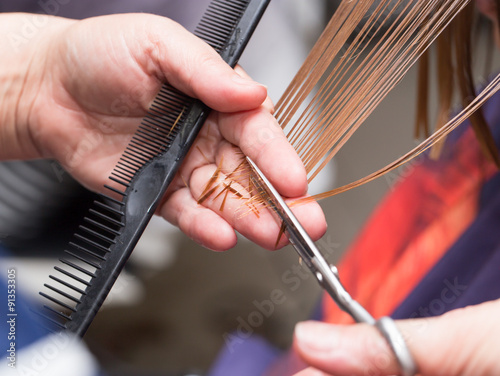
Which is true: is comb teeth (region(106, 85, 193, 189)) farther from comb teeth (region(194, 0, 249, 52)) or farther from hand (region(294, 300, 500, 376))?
hand (region(294, 300, 500, 376))

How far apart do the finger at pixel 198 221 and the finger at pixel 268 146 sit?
98 mm

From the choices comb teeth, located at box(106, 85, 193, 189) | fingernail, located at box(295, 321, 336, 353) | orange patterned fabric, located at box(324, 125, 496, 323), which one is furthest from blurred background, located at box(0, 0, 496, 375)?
fingernail, located at box(295, 321, 336, 353)

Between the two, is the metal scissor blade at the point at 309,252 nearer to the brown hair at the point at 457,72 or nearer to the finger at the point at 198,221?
the finger at the point at 198,221

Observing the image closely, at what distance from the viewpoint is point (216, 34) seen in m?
0.58

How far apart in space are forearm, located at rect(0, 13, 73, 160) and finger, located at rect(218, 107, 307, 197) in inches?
13.8

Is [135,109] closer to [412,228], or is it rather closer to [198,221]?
[198,221]

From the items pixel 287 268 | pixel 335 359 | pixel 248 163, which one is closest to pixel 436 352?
pixel 335 359

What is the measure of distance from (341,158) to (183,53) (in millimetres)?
510

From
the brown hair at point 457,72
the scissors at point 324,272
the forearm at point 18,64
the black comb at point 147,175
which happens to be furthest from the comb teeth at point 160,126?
the brown hair at point 457,72

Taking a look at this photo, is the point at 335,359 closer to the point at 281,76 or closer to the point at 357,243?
the point at 357,243

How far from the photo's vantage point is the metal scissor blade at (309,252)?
367 millimetres

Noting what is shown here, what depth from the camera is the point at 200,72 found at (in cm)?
51

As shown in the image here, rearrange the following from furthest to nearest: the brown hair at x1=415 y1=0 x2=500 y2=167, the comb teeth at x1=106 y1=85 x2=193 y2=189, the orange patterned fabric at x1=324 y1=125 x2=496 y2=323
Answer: the orange patterned fabric at x1=324 y1=125 x2=496 y2=323 → the brown hair at x1=415 y1=0 x2=500 y2=167 → the comb teeth at x1=106 y1=85 x2=193 y2=189

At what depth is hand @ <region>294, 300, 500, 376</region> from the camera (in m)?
0.34
